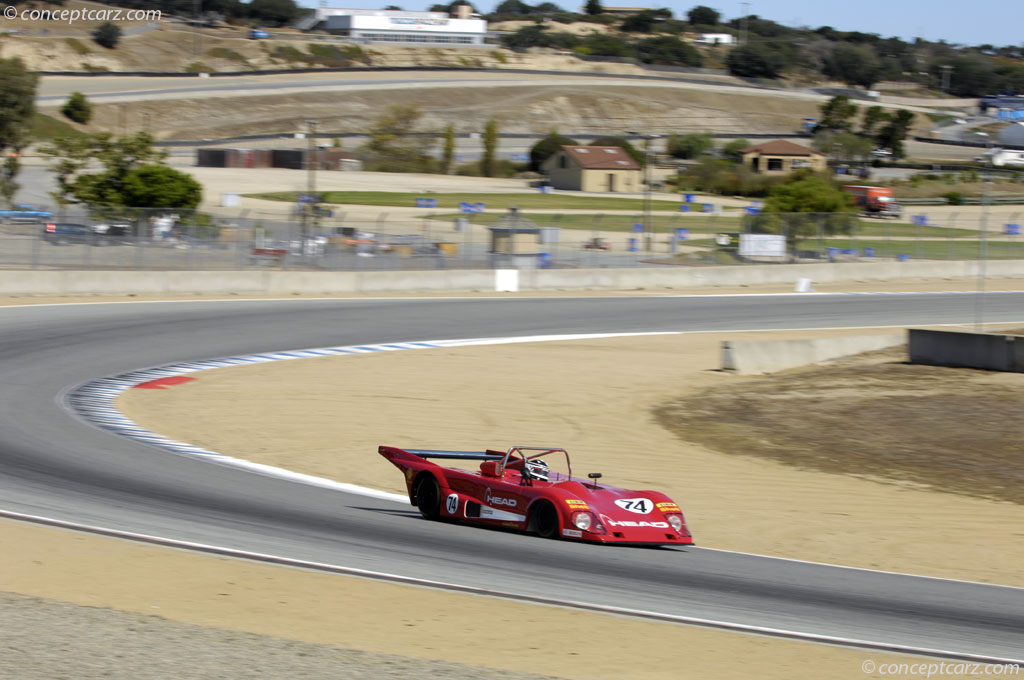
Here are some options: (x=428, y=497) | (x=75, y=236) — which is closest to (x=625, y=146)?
(x=75, y=236)

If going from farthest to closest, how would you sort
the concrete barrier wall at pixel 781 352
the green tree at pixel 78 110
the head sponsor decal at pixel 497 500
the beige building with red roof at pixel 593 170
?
the green tree at pixel 78 110
the beige building with red roof at pixel 593 170
the concrete barrier wall at pixel 781 352
the head sponsor decal at pixel 497 500

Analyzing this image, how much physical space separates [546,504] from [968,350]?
15669 millimetres

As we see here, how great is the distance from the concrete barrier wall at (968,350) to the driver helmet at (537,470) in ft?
48.1

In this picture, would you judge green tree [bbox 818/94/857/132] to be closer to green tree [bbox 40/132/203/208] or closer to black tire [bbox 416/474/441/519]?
green tree [bbox 40/132/203/208]

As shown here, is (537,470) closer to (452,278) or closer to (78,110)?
(452,278)

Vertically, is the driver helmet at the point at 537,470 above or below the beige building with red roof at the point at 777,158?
below

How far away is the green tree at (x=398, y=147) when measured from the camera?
370 ft

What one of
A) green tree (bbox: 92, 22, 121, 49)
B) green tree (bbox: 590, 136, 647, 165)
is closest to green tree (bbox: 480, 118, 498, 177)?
green tree (bbox: 590, 136, 647, 165)

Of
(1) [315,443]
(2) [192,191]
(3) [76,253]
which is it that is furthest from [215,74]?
(1) [315,443]

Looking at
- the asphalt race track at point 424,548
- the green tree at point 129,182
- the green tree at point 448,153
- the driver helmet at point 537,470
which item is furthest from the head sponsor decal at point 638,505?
the green tree at point 448,153

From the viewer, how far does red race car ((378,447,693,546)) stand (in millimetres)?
10914

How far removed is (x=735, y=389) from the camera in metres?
22.4

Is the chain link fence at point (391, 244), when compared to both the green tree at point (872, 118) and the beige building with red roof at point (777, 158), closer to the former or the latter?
the beige building with red roof at point (777, 158)

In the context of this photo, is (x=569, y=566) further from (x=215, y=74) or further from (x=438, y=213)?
(x=215, y=74)
